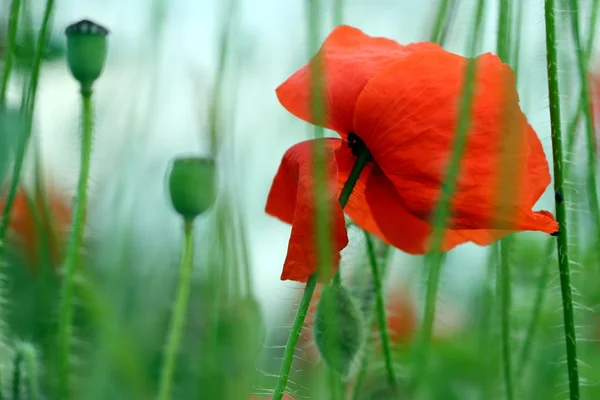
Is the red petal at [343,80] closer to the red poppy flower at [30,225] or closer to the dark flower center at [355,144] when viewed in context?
the dark flower center at [355,144]

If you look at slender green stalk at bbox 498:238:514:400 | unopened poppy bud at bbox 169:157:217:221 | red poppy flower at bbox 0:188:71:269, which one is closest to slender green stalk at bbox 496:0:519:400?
slender green stalk at bbox 498:238:514:400

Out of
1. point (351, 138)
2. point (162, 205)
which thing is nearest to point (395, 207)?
point (351, 138)

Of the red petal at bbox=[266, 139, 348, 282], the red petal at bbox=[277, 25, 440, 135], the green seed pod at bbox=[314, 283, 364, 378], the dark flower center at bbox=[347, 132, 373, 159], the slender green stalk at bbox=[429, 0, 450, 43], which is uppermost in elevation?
the slender green stalk at bbox=[429, 0, 450, 43]

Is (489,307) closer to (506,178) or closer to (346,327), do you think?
(346,327)

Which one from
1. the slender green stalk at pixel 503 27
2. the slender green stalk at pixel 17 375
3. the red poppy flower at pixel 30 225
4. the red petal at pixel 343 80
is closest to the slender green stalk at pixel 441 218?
the slender green stalk at pixel 503 27

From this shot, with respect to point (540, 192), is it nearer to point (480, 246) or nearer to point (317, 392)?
point (480, 246)

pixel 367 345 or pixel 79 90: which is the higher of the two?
pixel 79 90

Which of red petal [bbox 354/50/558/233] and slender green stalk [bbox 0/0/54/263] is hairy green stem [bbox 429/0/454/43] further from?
slender green stalk [bbox 0/0/54/263]

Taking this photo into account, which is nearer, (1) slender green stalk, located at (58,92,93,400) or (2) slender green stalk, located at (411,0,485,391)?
(2) slender green stalk, located at (411,0,485,391)
